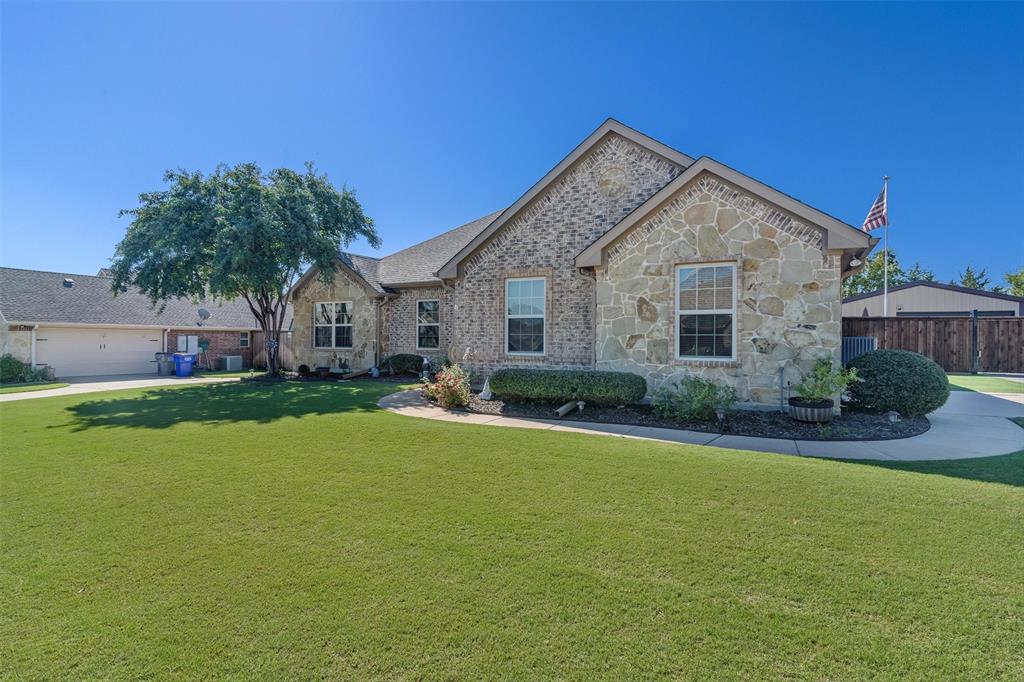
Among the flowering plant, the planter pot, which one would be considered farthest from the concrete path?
the planter pot

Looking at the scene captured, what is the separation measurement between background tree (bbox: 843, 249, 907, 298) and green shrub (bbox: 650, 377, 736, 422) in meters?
38.8

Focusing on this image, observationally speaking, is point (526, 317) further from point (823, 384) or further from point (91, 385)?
point (91, 385)

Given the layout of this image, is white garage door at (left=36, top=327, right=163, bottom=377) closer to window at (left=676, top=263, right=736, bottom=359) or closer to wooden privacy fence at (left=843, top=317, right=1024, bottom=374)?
window at (left=676, top=263, right=736, bottom=359)

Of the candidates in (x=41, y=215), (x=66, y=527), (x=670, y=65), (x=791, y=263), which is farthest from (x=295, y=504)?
(x=41, y=215)

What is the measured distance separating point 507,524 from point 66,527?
4.26 meters

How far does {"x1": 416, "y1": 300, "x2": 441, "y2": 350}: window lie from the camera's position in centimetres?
1755

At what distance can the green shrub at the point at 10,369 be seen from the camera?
701 inches

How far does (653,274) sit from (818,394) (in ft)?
13.3

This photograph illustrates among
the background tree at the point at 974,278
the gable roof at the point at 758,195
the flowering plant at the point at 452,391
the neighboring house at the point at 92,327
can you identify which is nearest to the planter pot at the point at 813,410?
the gable roof at the point at 758,195

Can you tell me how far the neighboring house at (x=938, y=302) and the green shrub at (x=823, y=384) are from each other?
89.9ft

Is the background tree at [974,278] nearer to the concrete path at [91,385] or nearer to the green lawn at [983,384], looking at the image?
the green lawn at [983,384]

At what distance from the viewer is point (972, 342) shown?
18.7 meters

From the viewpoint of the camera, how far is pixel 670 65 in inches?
489

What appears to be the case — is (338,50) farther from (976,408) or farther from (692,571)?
(976,408)
